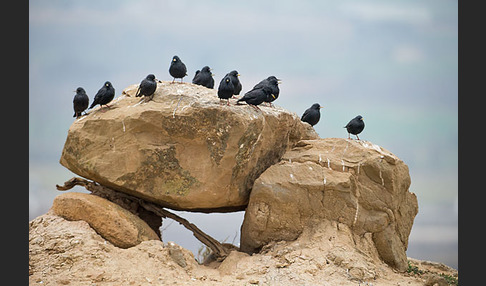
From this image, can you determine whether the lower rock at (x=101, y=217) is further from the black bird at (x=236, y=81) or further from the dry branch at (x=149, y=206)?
the black bird at (x=236, y=81)

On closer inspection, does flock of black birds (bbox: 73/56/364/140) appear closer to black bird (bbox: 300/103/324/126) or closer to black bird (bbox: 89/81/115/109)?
black bird (bbox: 89/81/115/109)

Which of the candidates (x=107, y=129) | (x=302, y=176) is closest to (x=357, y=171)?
(x=302, y=176)

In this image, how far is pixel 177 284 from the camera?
1027 centimetres

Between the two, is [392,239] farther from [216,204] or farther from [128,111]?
[128,111]

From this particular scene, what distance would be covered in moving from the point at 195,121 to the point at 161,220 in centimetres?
305

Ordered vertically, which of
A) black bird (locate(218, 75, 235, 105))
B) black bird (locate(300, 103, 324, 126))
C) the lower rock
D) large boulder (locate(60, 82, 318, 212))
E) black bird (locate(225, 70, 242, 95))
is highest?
black bird (locate(225, 70, 242, 95))

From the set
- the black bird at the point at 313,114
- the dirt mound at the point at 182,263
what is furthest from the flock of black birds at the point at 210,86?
the dirt mound at the point at 182,263

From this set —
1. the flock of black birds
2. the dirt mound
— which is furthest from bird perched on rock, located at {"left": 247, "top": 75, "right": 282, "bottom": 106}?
the dirt mound

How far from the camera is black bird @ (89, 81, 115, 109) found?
12062mm

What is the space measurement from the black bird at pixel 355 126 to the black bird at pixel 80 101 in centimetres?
591

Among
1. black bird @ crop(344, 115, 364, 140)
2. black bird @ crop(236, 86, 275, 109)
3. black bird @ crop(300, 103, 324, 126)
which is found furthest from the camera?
black bird @ crop(300, 103, 324, 126)

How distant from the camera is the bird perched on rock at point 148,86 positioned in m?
11.8

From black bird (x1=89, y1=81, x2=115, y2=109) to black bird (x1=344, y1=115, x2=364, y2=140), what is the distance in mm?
5409

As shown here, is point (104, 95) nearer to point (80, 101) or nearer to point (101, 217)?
point (80, 101)
